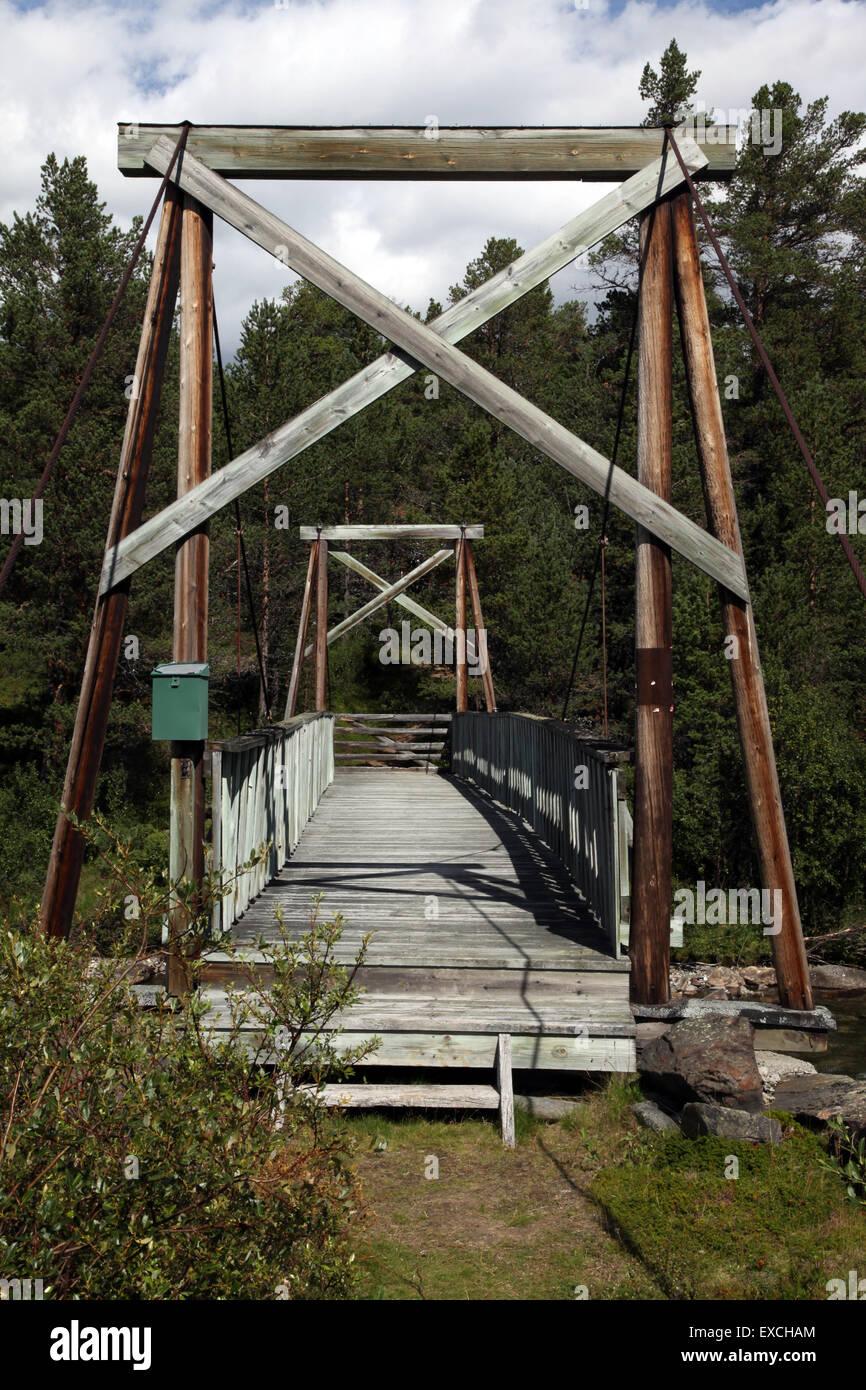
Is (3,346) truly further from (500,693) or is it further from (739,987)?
(739,987)

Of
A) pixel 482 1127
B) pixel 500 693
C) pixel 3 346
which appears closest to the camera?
pixel 482 1127

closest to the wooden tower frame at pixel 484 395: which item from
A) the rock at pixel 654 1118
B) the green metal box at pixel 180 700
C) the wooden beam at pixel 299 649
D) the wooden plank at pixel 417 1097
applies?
the green metal box at pixel 180 700

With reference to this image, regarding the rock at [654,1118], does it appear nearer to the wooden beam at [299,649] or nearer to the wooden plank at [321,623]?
the wooden beam at [299,649]

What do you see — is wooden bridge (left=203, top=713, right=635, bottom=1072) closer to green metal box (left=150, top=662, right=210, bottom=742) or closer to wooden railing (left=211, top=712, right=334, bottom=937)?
wooden railing (left=211, top=712, right=334, bottom=937)

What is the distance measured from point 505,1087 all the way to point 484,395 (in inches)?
130

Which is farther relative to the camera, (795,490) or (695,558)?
(795,490)

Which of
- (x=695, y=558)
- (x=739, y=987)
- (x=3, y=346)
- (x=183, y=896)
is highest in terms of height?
(x=3, y=346)

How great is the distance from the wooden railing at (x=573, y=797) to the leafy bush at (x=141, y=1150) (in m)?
3.03

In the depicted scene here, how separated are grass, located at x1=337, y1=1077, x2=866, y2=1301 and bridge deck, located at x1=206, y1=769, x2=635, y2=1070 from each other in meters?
0.33

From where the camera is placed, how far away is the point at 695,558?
582 centimetres

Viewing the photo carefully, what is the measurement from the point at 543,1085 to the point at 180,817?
222 cm

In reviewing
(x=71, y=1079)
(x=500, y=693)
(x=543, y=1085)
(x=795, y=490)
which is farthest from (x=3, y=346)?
(x=71, y=1079)

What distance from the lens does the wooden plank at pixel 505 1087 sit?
16.4 ft

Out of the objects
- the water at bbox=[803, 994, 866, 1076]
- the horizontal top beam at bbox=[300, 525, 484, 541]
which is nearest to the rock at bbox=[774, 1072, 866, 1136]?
the water at bbox=[803, 994, 866, 1076]
